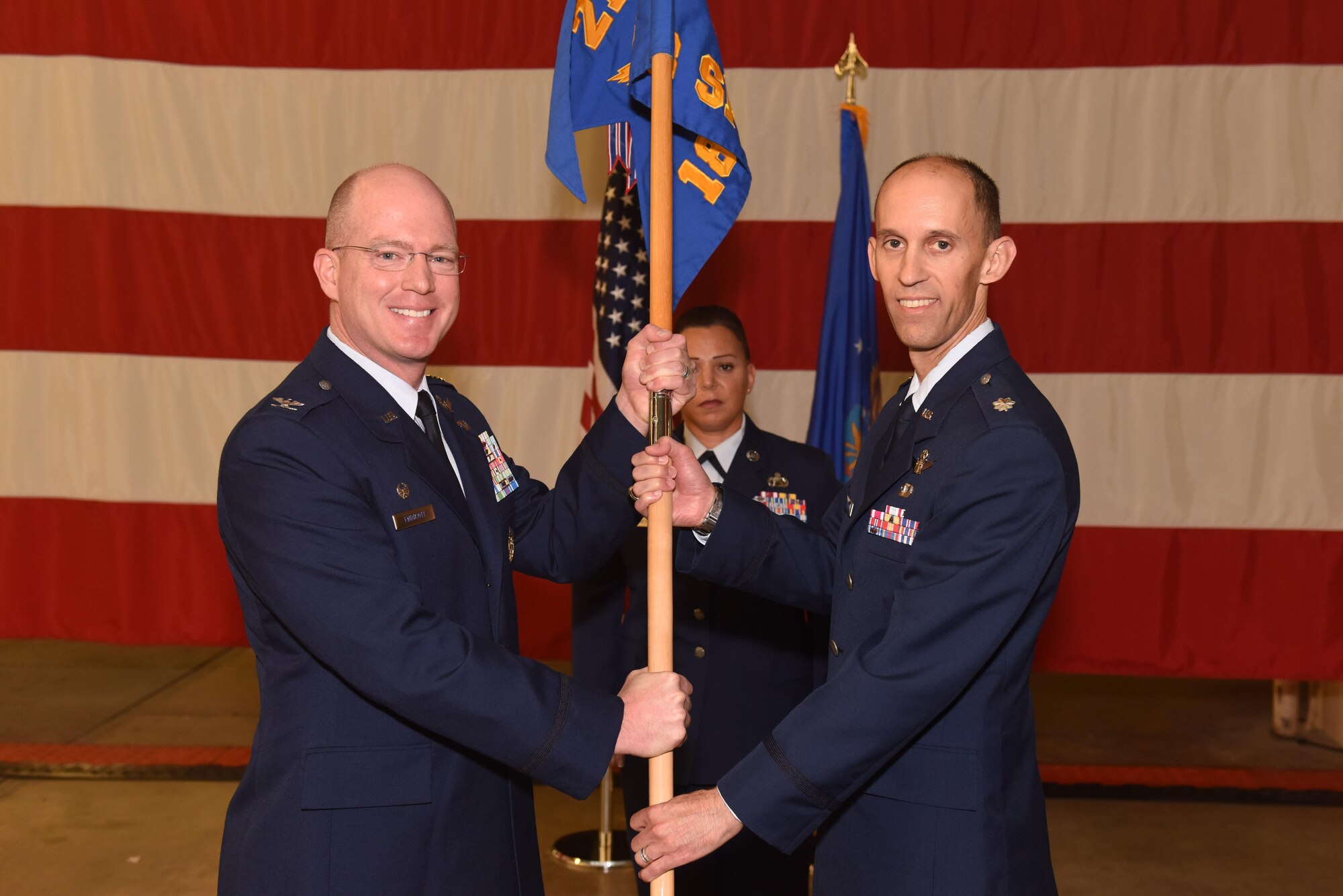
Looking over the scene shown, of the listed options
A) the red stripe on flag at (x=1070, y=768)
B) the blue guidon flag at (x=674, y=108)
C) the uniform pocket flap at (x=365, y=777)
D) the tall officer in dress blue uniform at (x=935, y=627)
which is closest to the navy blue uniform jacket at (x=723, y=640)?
the tall officer in dress blue uniform at (x=935, y=627)

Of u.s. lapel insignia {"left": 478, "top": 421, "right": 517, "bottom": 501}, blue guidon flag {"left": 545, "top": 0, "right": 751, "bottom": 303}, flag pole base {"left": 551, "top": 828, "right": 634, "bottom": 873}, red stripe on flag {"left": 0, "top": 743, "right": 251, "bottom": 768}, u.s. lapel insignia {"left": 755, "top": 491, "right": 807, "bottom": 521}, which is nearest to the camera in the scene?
blue guidon flag {"left": 545, "top": 0, "right": 751, "bottom": 303}

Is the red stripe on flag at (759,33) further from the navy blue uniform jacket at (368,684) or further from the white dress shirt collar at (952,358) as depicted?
the navy blue uniform jacket at (368,684)

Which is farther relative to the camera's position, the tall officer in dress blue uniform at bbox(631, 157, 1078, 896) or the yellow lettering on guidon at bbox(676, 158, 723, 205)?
the yellow lettering on guidon at bbox(676, 158, 723, 205)

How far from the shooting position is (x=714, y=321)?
2930 millimetres

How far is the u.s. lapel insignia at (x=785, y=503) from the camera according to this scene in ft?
9.18

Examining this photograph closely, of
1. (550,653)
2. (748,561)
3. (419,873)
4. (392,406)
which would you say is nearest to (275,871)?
(419,873)

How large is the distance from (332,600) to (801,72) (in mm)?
2885

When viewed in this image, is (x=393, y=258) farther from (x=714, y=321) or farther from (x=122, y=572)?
(x=122, y=572)

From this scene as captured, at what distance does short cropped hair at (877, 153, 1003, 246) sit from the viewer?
5.89ft

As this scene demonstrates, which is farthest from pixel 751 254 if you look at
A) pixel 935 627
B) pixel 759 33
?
pixel 935 627

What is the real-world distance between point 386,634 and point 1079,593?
2.89 m

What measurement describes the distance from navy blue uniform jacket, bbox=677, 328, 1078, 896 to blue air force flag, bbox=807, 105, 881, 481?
1.68 meters

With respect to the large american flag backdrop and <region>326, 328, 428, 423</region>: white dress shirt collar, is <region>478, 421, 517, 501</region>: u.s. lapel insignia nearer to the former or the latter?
<region>326, 328, 428, 423</region>: white dress shirt collar

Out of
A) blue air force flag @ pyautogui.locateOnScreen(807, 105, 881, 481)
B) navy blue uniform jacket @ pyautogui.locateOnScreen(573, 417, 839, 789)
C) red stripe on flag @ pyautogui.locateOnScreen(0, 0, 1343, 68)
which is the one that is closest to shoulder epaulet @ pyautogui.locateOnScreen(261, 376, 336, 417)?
navy blue uniform jacket @ pyautogui.locateOnScreen(573, 417, 839, 789)
